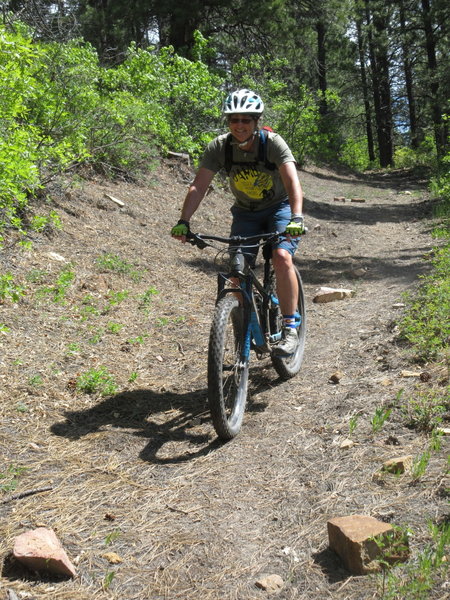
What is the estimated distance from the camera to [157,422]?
4.18 metres

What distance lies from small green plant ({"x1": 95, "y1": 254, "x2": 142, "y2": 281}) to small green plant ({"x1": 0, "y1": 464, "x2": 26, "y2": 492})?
12.6 feet

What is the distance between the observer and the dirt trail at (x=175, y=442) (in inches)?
103

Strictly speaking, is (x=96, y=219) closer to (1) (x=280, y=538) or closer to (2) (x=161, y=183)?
(2) (x=161, y=183)

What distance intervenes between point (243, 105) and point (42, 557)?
296 cm

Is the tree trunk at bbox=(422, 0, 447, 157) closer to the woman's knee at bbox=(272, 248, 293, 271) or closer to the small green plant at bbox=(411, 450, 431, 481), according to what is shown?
the woman's knee at bbox=(272, 248, 293, 271)

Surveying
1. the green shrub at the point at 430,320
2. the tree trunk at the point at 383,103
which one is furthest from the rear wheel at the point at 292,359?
the tree trunk at the point at 383,103

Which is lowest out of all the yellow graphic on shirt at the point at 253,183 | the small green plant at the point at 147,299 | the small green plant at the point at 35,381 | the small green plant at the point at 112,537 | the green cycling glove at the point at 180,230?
the small green plant at the point at 112,537

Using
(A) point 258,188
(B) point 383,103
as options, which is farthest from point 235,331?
(B) point 383,103

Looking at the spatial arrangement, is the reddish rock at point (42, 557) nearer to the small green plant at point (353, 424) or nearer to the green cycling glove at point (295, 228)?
the small green plant at point (353, 424)

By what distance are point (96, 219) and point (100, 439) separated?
5034 millimetres

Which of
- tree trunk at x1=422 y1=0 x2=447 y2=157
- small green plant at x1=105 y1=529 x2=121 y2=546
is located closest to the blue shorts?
small green plant at x1=105 y1=529 x2=121 y2=546

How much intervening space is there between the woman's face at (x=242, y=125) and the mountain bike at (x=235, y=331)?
709 millimetres

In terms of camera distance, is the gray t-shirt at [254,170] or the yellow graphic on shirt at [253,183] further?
the yellow graphic on shirt at [253,183]

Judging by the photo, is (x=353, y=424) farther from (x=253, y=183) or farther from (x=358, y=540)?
(x=253, y=183)
